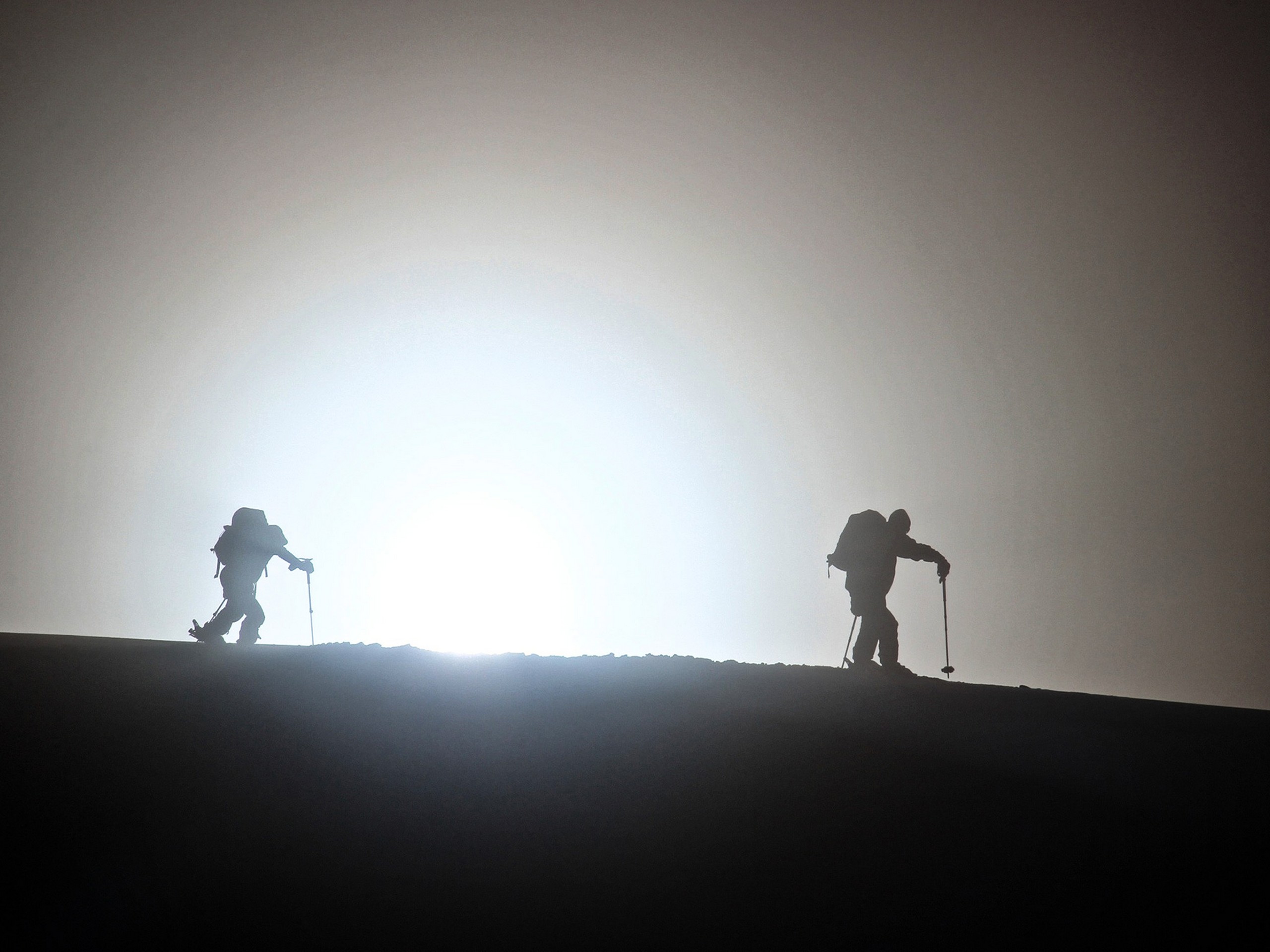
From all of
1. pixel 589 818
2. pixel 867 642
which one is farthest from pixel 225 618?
pixel 589 818

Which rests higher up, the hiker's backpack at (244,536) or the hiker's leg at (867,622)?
the hiker's backpack at (244,536)

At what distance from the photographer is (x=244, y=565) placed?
675 inches

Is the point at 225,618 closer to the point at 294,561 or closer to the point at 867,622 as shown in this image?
the point at 294,561

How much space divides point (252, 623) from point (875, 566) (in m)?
11.4

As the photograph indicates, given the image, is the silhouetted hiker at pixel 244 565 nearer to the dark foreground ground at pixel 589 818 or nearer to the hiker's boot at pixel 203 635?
the hiker's boot at pixel 203 635

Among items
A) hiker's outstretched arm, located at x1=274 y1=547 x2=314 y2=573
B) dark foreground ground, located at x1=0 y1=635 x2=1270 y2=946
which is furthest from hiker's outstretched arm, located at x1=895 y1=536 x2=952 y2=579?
hiker's outstretched arm, located at x1=274 y1=547 x2=314 y2=573

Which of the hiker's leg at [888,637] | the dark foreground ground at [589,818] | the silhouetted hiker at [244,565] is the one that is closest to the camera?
the dark foreground ground at [589,818]

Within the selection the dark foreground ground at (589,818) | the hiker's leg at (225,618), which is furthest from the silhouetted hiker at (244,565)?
the dark foreground ground at (589,818)

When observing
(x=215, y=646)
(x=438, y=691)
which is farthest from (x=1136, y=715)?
(x=215, y=646)

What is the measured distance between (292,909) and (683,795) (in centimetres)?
272

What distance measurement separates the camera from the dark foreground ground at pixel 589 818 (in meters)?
4.92

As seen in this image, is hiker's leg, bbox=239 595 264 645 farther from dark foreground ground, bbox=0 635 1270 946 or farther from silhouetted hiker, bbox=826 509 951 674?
silhouetted hiker, bbox=826 509 951 674

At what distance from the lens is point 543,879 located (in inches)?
208

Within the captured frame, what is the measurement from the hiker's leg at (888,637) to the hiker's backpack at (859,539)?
3.23ft
